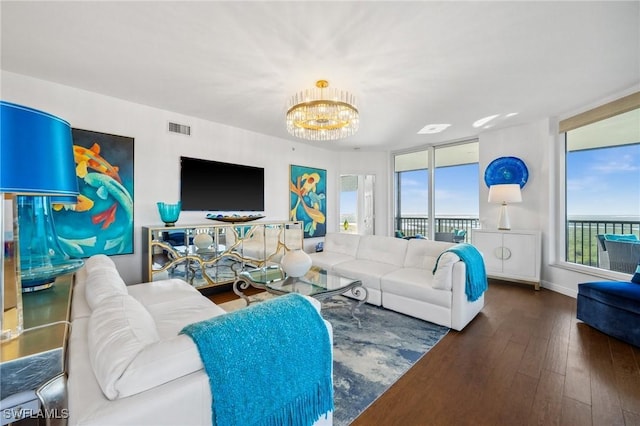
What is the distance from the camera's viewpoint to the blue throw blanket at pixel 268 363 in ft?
2.87

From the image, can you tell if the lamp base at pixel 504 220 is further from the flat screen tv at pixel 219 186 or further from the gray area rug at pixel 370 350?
the flat screen tv at pixel 219 186

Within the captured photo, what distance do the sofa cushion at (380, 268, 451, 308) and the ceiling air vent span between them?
320 cm

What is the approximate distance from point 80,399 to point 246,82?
103 inches

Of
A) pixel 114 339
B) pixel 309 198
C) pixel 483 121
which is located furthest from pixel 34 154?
pixel 483 121

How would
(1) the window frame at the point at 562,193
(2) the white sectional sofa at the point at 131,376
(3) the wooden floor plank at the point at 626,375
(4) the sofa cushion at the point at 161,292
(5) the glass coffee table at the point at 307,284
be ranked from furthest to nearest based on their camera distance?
(1) the window frame at the point at 562,193 < (5) the glass coffee table at the point at 307,284 < (4) the sofa cushion at the point at 161,292 < (3) the wooden floor plank at the point at 626,375 < (2) the white sectional sofa at the point at 131,376

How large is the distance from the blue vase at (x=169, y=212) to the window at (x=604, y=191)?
5.36 meters

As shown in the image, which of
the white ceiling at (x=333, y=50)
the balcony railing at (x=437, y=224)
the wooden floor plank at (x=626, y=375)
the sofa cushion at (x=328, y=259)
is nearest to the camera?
the wooden floor plank at (x=626, y=375)

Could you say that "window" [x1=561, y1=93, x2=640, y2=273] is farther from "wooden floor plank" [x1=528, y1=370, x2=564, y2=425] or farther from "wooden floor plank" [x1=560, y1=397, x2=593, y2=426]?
"wooden floor plank" [x1=560, y1=397, x2=593, y2=426]

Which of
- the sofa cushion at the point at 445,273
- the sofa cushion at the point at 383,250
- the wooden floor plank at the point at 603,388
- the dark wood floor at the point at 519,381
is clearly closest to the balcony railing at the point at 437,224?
the sofa cushion at the point at 383,250

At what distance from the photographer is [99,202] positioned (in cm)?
285

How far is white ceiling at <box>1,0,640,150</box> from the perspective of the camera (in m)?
1.67

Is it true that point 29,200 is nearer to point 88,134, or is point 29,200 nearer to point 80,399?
point 80,399

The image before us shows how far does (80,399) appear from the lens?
0.74 m

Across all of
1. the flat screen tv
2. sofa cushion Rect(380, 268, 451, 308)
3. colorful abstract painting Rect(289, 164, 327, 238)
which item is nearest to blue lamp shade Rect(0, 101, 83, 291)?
the flat screen tv
